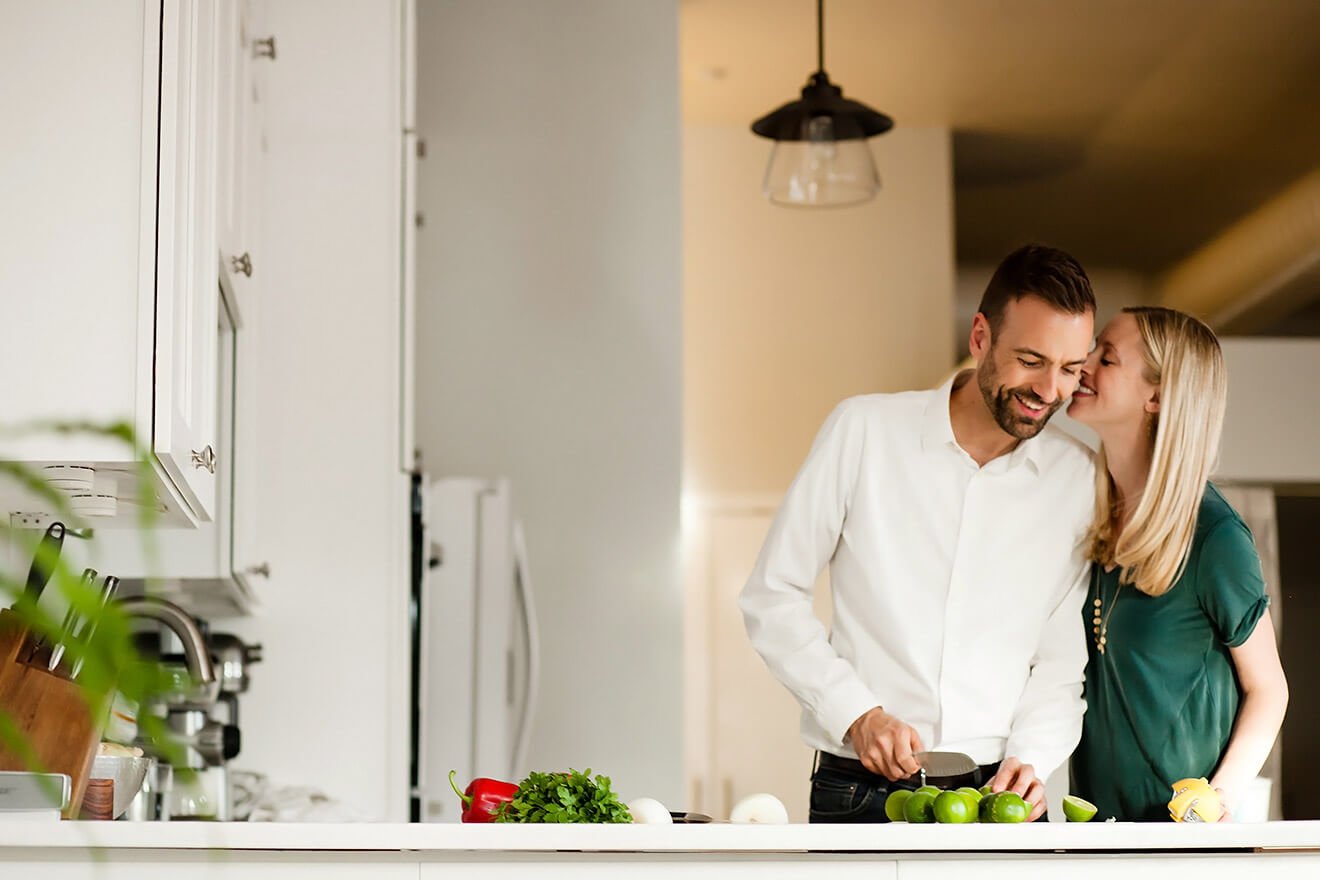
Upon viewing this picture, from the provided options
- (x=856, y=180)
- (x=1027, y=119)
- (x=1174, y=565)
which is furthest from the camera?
(x=1027, y=119)

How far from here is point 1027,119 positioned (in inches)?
225

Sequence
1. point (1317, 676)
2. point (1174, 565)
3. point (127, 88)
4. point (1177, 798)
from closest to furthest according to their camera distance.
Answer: point (127, 88)
point (1177, 798)
point (1174, 565)
point (1317, 676)

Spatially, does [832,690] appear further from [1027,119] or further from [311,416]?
[1027,119]

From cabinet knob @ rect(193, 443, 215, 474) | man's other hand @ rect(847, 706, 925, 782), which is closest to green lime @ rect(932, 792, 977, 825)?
man's other hand @ rect(847, 706, 925, 782)

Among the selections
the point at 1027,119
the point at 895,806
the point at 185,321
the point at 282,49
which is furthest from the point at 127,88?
the point at 1027,119

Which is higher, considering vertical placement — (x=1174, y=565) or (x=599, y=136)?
(x=599, y=136)

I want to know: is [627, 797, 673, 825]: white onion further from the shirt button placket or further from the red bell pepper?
the shirt button placket

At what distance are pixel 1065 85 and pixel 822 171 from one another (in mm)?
1734

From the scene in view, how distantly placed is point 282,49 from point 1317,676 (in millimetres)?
3020

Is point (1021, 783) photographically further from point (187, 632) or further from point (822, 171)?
point (822, 171)

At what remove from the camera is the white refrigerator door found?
11.1 feet

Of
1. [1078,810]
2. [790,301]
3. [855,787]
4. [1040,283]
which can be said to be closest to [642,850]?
[1078,810]

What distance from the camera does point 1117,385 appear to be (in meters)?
2.15

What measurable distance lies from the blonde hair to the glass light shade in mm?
2040
